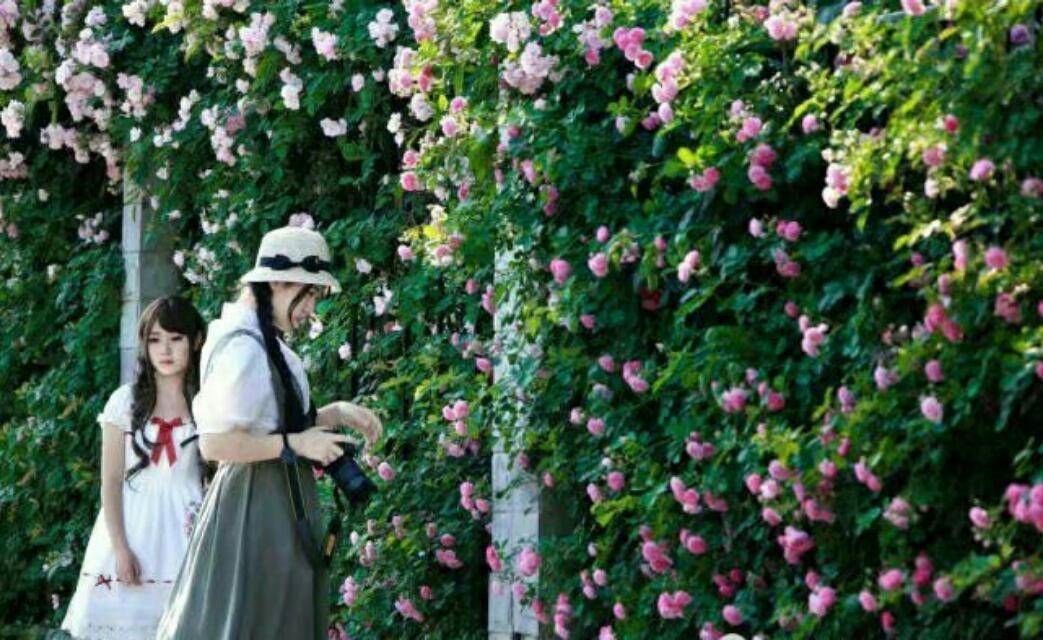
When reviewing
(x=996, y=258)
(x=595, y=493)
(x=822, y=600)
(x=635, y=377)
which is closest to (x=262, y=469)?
(x=595, y=493)

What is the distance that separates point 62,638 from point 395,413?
241 centimetres

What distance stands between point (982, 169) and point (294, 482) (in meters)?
2.35

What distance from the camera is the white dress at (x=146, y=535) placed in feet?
26.2

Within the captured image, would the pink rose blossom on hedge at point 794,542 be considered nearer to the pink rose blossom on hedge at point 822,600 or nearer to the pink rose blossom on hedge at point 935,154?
the pink rose blossom on hedge at point 822,600

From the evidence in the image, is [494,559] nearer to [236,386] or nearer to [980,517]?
[236,386]

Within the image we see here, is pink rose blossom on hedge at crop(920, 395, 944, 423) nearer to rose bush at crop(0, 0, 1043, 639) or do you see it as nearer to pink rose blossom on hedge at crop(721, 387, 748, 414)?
rose bush at crop(0, 0, 1043, 639)

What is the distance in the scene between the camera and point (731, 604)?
6590 mm

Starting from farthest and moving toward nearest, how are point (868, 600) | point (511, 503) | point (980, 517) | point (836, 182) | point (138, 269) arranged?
point (138, 269) < point (511, 503) < point (868, 600) < point (836, 182) < point (980, 517)

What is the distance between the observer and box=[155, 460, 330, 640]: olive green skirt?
678cm

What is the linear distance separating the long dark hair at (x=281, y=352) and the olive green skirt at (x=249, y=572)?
16cm

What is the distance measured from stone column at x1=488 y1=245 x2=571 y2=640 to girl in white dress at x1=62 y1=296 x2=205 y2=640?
1036 millimetres

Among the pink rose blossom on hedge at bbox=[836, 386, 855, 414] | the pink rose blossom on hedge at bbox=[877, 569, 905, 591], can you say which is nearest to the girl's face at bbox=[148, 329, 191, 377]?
the pink rose blossom on hedge at bbox=[836, 386, 855, 414]

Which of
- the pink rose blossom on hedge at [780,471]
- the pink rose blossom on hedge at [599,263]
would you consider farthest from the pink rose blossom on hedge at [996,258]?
the pink rose blossom on hedge at [599,263]

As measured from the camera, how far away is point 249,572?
6.79 meters
